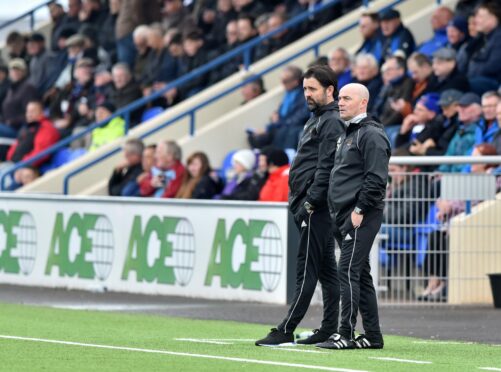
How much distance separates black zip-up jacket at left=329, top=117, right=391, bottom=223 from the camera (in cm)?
1138

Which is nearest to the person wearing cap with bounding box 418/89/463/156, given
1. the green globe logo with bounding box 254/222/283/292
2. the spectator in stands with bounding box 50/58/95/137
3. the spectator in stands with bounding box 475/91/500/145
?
the spectator in stands with bounding box 475/91/500/145

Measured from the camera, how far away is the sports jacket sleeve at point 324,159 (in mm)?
11703

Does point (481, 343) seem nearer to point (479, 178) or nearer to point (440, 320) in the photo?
point (440, 320)

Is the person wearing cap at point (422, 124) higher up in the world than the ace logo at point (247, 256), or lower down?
higher up

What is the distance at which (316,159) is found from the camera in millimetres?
11875

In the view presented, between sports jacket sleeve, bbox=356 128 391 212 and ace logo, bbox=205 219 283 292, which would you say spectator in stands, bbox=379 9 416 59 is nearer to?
ace logo, bbox=205 219 283 292

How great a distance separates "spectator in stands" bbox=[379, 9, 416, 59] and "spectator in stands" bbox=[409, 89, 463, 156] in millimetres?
2919

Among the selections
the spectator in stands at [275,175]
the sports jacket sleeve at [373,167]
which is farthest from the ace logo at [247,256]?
the sports jacket sleeve at [373,167]

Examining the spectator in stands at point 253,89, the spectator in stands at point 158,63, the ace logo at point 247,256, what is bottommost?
the ace logo at point 247,256

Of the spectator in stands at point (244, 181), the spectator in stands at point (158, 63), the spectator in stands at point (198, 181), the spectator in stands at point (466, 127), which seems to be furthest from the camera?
the spectator in stands at point (158, 63)

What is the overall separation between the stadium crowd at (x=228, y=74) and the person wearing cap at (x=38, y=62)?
3cm

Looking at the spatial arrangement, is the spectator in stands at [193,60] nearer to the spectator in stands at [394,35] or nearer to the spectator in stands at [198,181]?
the spectator in stands at [394,35]

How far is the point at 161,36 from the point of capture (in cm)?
2550

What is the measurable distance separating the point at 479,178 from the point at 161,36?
9969 mm
